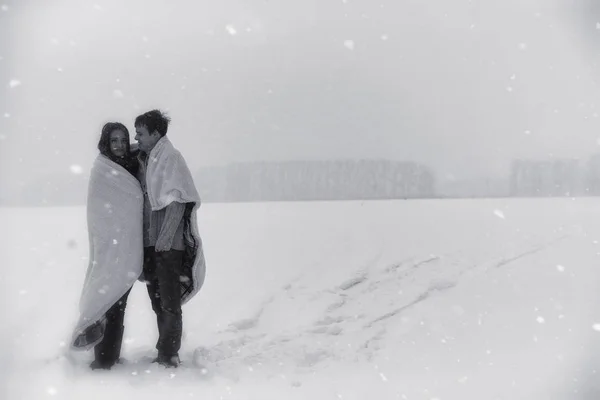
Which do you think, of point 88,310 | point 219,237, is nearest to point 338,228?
point 219,237

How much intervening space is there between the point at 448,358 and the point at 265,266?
425cm

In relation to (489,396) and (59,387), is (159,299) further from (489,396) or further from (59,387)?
(489,396)

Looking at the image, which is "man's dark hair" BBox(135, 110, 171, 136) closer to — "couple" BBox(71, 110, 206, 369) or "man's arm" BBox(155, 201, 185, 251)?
"couple" BBox(71, 110, 206, 369)

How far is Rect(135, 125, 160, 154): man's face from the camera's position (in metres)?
4.22

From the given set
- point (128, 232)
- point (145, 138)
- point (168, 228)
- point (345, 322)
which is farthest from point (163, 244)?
point (345, 322)

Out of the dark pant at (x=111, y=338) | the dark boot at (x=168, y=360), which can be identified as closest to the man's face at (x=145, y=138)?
the dark pant at (x=111, y=338)

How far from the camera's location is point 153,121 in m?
4.23

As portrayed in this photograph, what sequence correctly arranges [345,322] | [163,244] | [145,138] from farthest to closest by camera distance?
[345,322] < [145,138] < [163,244]

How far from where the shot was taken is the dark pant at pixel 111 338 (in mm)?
4176

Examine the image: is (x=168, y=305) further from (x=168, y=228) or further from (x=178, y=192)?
(x=178, y=192)

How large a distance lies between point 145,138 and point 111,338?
4.85 ft

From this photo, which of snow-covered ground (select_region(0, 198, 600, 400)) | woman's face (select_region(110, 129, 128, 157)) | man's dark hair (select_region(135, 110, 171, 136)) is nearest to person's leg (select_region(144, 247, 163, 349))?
snow-covered ground (select_region(0, 198, 600, 400))

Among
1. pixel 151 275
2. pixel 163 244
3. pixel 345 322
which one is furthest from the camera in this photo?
pixel 345 322

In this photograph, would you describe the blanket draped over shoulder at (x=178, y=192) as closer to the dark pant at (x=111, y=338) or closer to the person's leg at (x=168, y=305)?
the person's leg at (x=168, y=305)
